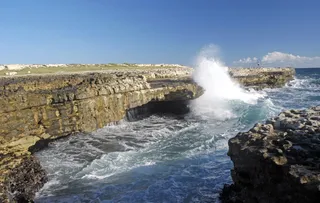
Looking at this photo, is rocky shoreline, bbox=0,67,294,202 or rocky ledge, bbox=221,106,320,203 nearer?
rocky ledge, bbox=221,106,320,203

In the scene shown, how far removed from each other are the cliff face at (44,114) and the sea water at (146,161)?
39.2 inches

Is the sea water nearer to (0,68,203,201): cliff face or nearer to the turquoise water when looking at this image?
the turquoise water

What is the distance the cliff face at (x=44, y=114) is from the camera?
11203 millimetres

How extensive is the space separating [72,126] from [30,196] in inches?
247

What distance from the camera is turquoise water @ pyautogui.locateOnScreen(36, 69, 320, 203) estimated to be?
10.4m

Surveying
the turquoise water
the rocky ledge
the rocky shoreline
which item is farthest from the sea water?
the rocky ledge

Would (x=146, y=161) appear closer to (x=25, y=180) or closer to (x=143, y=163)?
(x=143, y=163)

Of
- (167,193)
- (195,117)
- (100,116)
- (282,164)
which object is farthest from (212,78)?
(282,164)

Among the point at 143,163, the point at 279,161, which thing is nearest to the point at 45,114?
the point at 143,163

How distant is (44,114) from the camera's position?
15.2 metres

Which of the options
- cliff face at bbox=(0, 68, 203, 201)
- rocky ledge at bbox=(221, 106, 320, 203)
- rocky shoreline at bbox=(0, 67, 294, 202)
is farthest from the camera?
cliff face at bbox=(0, 68, 203, 201)

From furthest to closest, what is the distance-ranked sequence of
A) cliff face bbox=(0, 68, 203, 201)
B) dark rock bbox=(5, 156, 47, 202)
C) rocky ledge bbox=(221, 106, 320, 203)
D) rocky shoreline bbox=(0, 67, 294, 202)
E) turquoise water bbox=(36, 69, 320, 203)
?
cliff face bbox=(0, 68, 203, 201)
rocky shoreline bbox=(0, 67, 294, 202)
turquoise water bbox=(36, 69, 320, 203)
dark rock bbox=(5, 156, 47, 202)
rocky ledge bbox=(221, 106, 320, 203)

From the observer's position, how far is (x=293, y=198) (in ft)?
17.8

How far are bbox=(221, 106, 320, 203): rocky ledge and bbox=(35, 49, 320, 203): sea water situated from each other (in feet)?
8.84
